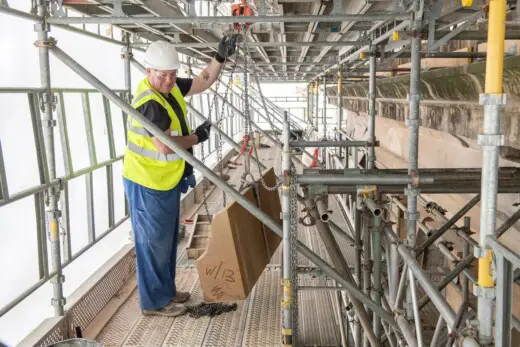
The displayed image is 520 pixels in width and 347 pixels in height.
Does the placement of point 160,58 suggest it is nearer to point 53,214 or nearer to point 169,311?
point 53,214

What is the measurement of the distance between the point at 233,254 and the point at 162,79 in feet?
5.31

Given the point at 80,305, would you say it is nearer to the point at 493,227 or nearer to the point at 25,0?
the point at 25,0

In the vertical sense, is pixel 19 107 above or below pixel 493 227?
above

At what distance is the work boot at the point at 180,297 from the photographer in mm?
5363

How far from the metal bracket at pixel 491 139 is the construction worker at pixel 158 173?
2972 millimetres

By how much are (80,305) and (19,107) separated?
184 centimetres

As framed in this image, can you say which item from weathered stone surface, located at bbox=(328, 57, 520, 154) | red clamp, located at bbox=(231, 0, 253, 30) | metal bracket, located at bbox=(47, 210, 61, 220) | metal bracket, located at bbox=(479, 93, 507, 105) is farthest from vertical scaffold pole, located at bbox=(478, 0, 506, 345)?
metal bracket, located at bbox=(47, 210, 61, 220)

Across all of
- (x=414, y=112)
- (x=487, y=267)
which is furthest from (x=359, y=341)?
(x=487, y=267)

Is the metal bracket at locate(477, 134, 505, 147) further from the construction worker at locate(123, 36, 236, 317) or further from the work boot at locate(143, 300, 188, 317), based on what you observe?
the work boot at locate(143, 300, 188, 317)

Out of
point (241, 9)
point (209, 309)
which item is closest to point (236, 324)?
point (209, 309)

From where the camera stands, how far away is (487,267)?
193 centimetres

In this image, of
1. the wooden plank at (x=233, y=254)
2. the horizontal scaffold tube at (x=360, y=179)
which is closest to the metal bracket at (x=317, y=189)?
the horizontal scaffold tube at (x=360, y=179)

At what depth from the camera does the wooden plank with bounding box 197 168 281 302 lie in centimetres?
421

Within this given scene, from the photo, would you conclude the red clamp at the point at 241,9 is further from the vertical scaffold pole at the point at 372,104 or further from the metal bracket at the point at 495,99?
the metal bracket at the point at 495,99
